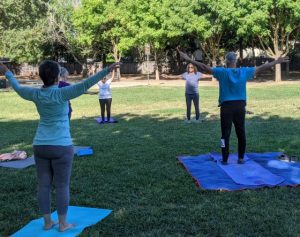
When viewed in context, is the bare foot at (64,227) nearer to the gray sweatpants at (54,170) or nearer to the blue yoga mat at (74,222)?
the blue yoga mat at (74,222)

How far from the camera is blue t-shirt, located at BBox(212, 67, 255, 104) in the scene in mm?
7773

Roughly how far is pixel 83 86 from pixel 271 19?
30938 mm

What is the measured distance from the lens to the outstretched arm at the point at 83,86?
4.61m

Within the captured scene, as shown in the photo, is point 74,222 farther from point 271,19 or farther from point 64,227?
point 271,19

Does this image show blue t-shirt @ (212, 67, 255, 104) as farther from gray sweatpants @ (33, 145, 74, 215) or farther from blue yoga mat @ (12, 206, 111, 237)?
gray sweatpants @ (33, 145, 74, 215)

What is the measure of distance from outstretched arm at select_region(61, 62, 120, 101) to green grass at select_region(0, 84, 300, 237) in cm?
156

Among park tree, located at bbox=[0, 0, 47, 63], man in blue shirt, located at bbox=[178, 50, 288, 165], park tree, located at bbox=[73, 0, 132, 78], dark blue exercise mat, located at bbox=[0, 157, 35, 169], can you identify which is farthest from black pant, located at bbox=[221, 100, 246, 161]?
park tree, located at bbox=[73, 0, 132, 78]

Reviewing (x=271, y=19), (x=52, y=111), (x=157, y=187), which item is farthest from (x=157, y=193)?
(x=271, y=19)

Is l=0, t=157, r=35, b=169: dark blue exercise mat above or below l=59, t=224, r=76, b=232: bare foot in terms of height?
below

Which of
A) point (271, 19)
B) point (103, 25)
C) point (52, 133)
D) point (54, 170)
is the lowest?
point (54, 170)

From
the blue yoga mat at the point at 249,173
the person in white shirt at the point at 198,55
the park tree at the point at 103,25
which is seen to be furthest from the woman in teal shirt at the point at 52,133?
the person in white shirt at the point at 198,55

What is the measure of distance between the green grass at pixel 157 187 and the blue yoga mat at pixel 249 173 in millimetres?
373

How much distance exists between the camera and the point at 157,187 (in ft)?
22.6

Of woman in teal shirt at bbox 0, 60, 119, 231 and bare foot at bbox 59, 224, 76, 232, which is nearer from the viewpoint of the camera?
woman in teal shirt at bbox 0, 60, 119, 231
